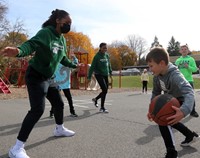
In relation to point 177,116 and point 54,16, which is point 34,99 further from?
point 177,116

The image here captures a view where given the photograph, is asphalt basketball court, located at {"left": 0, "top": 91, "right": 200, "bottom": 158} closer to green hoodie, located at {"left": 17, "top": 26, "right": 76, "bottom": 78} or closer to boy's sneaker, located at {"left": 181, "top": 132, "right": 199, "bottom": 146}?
boy's sneaker, located at {"left": 181, "top": 132, "right": 199, "bottom": 146}

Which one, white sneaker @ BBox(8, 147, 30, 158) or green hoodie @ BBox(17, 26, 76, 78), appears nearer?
white sneaker @ BBox(8, 147, 30, 158)

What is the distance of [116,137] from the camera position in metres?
5.50

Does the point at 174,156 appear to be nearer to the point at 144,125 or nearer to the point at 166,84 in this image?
the point at 166,84

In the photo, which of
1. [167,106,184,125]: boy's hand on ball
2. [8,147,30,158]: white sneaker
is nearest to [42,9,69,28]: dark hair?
[8,147,30,158]: white sneaker

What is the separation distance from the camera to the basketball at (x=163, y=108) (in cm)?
342

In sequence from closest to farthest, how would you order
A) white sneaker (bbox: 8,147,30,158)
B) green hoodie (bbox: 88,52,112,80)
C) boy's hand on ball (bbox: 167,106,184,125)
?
boy's hand on ball (bbox: 167,106,184,125), white sneaker (bbox: 8,147,30,158), green hoodie (bbox: 88,52,112,80)

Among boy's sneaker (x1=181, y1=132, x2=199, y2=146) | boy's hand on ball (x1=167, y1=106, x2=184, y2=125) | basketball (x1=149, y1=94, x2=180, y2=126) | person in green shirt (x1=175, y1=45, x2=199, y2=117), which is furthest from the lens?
person in green shirt (x1=175, y1=45, x2=199, y2=117)

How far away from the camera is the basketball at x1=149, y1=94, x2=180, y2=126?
11.2ft

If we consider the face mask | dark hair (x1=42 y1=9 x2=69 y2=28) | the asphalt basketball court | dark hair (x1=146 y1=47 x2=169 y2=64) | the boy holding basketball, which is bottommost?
the asphalt basketball court

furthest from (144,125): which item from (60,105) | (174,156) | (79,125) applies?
(174,156)

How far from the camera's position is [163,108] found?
345 cm

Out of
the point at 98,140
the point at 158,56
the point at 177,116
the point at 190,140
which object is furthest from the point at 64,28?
the point at 190,140

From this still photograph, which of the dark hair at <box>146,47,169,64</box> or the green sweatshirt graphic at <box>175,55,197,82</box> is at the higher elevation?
the dark hair at <box>146,47,169,64</box>
